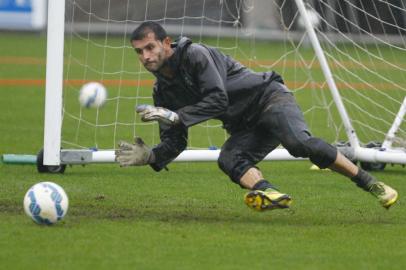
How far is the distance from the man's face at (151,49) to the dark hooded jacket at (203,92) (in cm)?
9

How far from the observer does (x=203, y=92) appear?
25.6 ft

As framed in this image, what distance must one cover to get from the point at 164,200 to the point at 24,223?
1.80 metres

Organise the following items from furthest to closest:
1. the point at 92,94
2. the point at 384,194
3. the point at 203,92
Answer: the point at 92,94 → the point at 384,194 → the point at 203,92

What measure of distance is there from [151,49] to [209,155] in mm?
3058

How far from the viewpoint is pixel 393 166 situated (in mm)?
12422

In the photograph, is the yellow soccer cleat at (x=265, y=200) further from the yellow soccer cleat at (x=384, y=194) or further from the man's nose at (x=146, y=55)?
the man's nose at (x=146, y=55)

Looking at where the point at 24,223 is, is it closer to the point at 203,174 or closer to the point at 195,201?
the point at 195,201

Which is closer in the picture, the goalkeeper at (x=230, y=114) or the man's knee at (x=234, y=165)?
the goalkeeper at (x=230, y=114)

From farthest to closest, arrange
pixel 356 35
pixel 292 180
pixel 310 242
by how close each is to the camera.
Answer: pixel 356 35 → pixel 292 180 → pixel 310 242

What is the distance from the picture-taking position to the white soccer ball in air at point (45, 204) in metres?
7.45

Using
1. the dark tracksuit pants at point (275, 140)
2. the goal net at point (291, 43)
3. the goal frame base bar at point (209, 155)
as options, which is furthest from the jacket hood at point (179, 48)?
the goal frame base bar at point (209, 155)

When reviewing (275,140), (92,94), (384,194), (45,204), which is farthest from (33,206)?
(92,94)

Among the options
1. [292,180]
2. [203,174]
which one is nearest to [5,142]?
[203,174]

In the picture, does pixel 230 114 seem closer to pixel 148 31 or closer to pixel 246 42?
pixel 148 31
